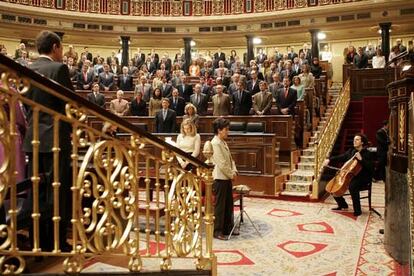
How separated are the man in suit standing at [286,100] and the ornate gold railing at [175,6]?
7339mm

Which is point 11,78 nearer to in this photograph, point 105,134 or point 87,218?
point 105,134

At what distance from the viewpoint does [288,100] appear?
8.08 metres

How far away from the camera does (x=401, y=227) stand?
3.61m

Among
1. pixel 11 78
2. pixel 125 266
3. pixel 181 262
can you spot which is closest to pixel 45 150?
pixel 11 78

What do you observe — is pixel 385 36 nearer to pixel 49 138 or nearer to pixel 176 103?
pixel 176 103

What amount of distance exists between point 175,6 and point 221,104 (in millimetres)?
8967

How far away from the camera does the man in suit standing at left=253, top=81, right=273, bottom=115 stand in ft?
25.8

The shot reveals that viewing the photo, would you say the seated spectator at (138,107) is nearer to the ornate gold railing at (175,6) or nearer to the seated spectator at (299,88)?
the seated spectator at (299,88)

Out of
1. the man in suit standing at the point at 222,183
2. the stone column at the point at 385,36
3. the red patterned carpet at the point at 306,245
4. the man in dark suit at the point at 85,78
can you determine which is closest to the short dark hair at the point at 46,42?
the red patterned carpet at the point at 306,245

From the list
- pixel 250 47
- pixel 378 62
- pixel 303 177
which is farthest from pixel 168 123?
pixel 250 47

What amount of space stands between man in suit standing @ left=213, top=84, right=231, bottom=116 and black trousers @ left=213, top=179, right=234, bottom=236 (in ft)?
11.9

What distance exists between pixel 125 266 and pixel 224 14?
44.6ft

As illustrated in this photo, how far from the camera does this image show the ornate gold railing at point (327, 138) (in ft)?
21.5

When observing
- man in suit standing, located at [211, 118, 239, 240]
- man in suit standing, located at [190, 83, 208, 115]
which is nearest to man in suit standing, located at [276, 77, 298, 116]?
man in suit standing, located at [190, 83, 208, 115]
